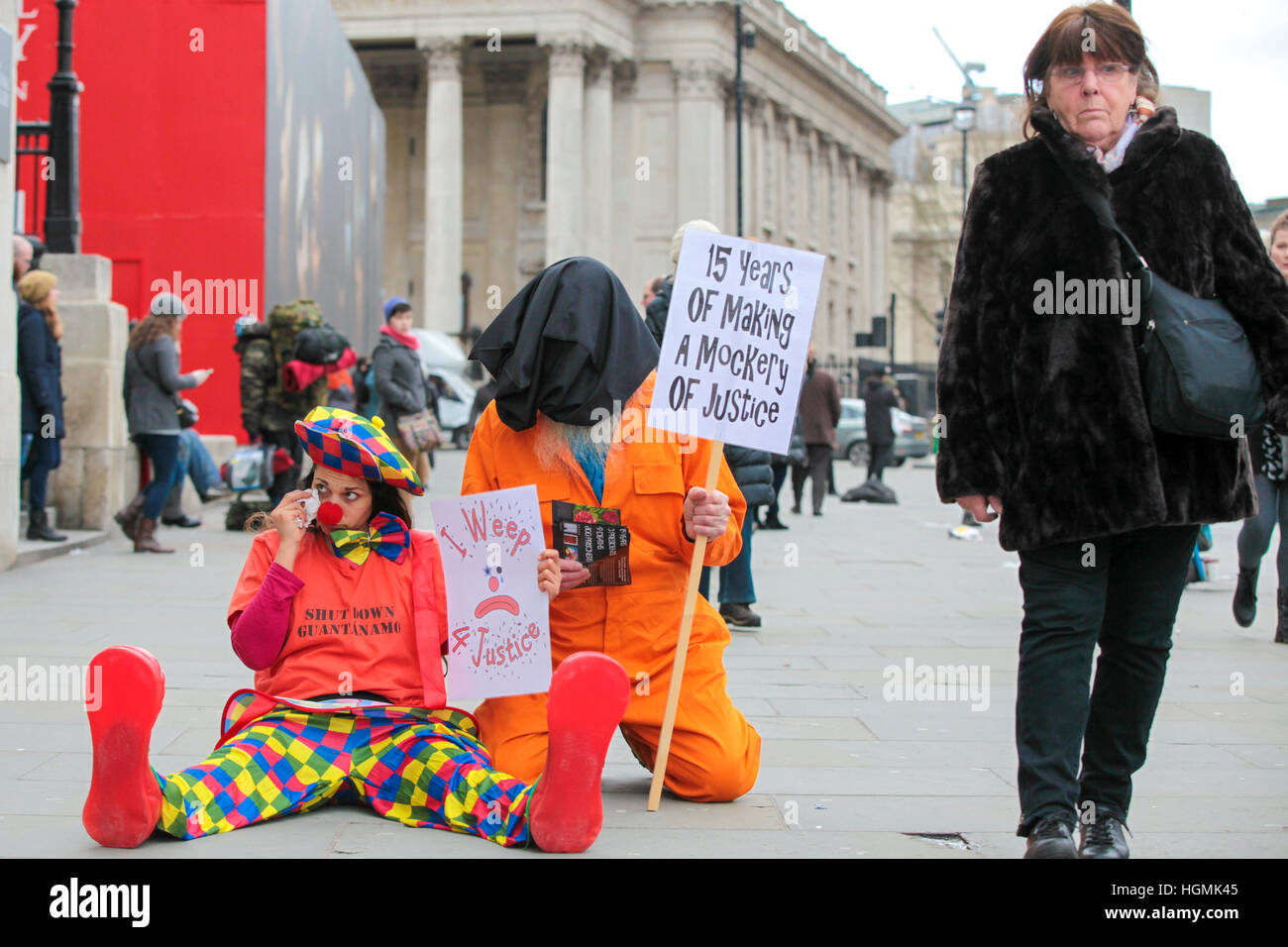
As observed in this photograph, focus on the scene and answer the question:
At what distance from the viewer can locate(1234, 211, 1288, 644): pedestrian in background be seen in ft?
25.5

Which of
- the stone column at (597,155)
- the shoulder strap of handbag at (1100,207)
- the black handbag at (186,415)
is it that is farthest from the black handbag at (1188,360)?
the stone column at (597,155)

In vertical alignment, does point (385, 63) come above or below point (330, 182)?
above

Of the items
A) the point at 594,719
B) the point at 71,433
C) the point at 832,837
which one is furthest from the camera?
the point at 71,433

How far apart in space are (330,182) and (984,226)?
1800 centimetres

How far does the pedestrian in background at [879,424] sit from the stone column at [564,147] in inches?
1082

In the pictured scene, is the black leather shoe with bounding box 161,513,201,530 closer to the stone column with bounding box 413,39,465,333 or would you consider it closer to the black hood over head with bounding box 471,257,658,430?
the black hood over head with bounding box 471,257,658,430

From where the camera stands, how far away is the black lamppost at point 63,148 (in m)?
12.8

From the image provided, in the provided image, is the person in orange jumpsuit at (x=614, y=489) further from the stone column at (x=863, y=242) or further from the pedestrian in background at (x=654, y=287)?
the stone column at (x=863, y=242)

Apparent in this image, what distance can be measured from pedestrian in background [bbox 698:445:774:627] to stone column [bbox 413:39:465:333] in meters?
40.3

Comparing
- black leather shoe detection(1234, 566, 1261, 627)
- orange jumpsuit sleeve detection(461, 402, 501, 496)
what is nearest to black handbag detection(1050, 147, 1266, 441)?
orange jumpsuit sleeve detection(461, 402, 501, 496)

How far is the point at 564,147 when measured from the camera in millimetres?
48188

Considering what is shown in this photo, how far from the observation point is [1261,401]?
358cm
